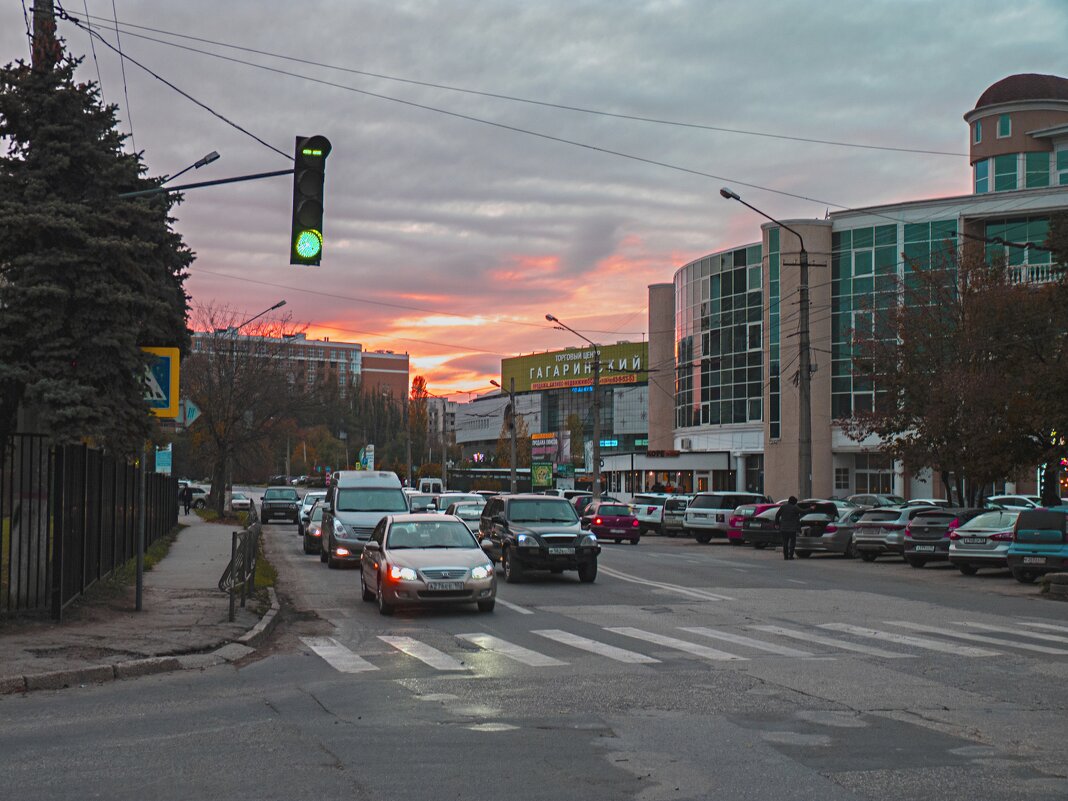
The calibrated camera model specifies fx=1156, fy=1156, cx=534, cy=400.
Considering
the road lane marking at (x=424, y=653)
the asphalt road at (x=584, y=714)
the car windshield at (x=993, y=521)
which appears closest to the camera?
the asphalt road at (x=584, y=714)

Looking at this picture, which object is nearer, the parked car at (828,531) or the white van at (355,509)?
the white van at (355,509)

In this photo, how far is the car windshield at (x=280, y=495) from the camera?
57859mm

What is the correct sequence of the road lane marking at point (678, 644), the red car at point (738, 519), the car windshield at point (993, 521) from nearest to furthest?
the road lane marking at point (678, 644) → the car windshield at point (993, 521) → the red car at point (738, 519)

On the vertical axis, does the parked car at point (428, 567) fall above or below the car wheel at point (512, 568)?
above

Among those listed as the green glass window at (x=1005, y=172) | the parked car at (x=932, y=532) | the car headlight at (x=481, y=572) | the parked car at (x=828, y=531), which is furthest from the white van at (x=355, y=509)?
the green glass window at (x=1005, y=172)

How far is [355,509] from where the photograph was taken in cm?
2806

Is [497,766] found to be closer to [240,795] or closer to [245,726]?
[240,795]

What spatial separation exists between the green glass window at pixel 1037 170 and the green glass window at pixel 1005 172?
67 centimetres

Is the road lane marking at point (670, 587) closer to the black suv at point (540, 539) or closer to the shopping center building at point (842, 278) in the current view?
the black suv at point (540, 539)

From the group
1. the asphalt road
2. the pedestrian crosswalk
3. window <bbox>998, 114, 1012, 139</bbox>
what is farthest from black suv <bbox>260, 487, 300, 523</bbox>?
the pedestrian crosswalk

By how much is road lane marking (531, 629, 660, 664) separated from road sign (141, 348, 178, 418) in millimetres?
5602

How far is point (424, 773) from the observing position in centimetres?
709

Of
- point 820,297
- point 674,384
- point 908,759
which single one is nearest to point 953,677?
point 908,759

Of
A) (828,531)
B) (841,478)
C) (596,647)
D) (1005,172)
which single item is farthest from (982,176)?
(596,647)
